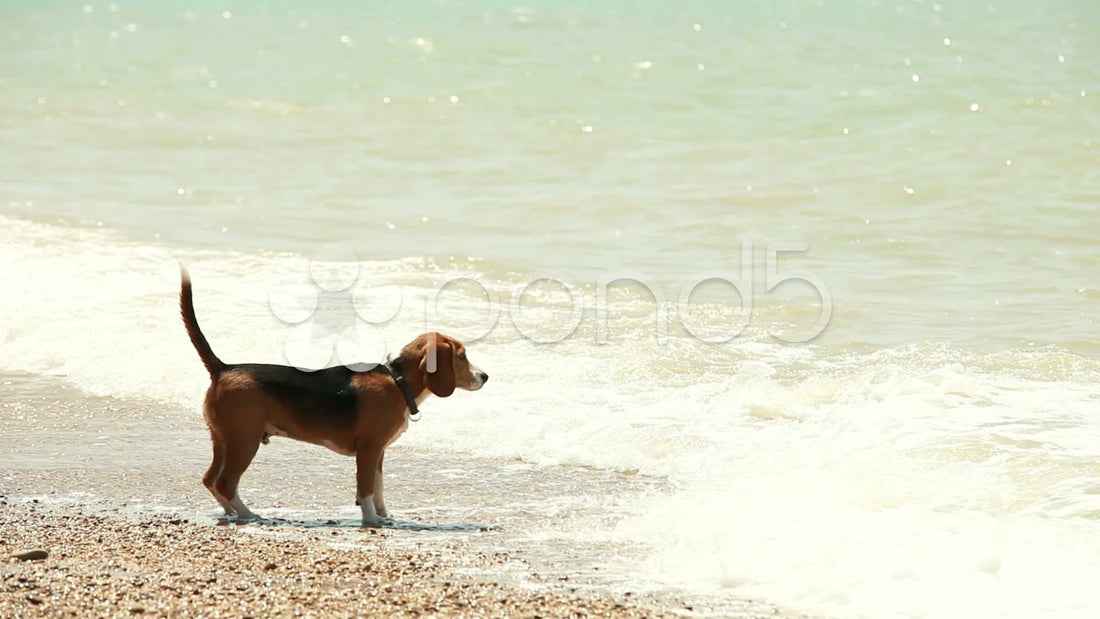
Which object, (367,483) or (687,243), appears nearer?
(367,483)

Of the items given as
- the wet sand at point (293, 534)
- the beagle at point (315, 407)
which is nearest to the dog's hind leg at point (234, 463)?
the beagle at point (315, 407)

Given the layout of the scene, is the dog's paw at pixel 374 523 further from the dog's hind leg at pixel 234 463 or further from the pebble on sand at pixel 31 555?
the pebble on sand at pixel 31 555

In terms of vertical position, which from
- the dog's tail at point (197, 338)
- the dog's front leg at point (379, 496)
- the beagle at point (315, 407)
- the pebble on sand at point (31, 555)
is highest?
the dog's tail at point (197, 338)

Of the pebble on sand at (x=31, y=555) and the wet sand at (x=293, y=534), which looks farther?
the pebble on sand at (x=31, y=555)

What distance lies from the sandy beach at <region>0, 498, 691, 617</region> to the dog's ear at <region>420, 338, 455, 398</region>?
749 millimetres

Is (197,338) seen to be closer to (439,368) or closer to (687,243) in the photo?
(439,368)

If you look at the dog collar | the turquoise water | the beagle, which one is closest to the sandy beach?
the beagle

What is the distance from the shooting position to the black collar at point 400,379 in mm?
6223

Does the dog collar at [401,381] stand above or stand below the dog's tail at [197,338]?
below

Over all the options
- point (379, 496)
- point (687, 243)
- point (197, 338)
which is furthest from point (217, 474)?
point (687, 243)

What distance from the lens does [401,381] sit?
623cm

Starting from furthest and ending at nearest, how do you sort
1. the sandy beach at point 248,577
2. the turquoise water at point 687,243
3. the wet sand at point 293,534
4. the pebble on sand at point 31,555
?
the turquoise water at point 687,243 → the pebble on sand at point 31,555 → the wet sand at point 293,534 → the sandy beach at point 248,577

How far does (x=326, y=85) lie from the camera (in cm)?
2247

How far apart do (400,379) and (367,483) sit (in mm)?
487
